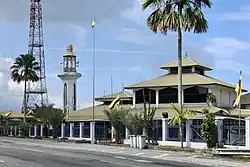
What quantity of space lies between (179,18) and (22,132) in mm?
43173

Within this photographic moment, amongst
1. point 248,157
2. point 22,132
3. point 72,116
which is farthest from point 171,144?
point 22,132

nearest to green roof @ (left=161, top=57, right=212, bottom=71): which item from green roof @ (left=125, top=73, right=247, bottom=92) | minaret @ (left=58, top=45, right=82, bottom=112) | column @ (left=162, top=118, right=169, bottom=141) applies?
green roof @ (left=125, top=73, right=247, bottom=92)

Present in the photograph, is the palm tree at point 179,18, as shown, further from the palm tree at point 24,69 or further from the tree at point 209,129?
the palm tree at point 24,69

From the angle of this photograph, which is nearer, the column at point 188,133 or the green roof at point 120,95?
the column at point 188,133

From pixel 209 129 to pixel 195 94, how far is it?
16123 millimetres

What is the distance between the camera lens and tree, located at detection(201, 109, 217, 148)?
41531 millimetres

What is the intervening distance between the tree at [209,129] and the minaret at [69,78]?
4618 centimetres

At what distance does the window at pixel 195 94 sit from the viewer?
57.2 metres

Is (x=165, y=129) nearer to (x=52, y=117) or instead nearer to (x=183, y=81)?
(x=183, y=81)

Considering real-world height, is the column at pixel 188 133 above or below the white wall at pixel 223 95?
below

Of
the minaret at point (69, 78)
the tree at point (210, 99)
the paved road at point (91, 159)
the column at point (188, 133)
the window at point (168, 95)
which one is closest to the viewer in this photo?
the paved road at point (91, 159)

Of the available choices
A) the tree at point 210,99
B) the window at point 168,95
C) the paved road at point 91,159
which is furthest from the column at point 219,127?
the window at point 168,95

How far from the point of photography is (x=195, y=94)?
57.8m

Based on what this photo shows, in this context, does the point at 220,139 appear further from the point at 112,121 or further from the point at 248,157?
the point at 112,121
